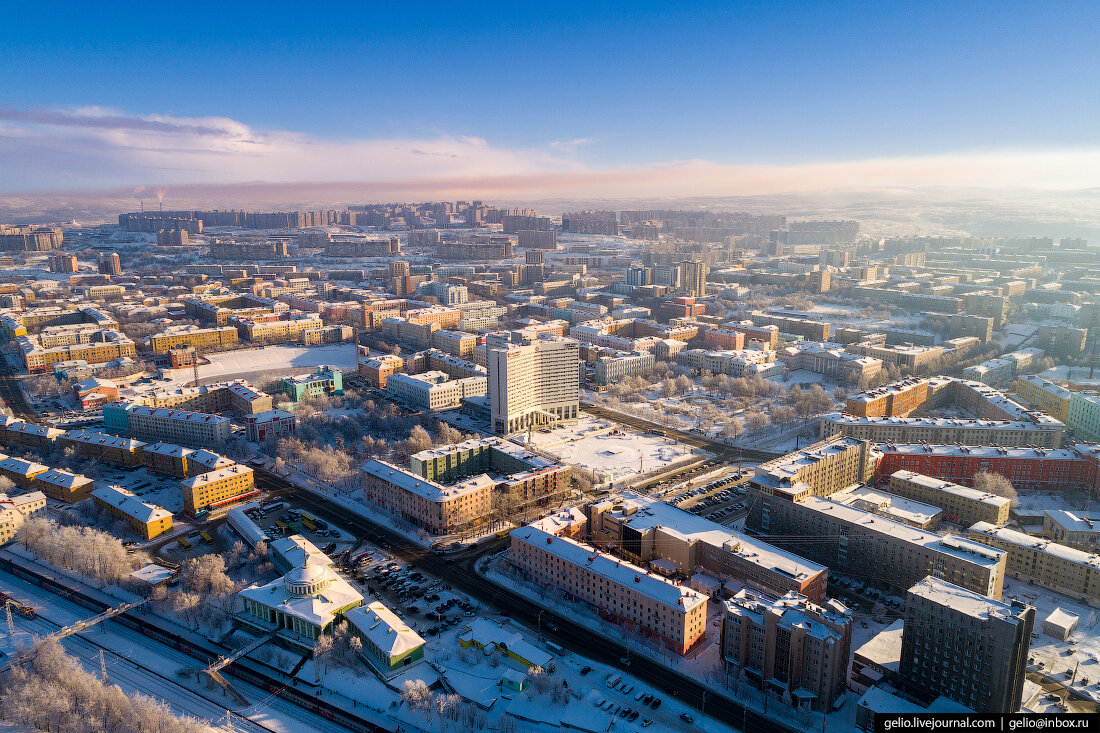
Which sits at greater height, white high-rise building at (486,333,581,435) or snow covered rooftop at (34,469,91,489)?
white high-rise building at (486,333,581,435)

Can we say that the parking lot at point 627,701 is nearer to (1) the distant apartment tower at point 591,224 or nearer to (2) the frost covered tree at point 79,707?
(2) the frost covered tree at point 79,707

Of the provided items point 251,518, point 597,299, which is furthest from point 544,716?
point 597,299

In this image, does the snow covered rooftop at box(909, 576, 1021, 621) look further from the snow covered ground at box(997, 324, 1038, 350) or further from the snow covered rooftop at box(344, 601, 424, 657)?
the snow covered ground at box(997, 324, 1038, 350)

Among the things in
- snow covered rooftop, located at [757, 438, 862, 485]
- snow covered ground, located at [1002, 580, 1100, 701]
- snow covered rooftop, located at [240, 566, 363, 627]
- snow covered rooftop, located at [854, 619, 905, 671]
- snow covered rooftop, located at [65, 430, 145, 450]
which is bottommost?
snow covered ground, located at [1002, 580, 1100, 701]

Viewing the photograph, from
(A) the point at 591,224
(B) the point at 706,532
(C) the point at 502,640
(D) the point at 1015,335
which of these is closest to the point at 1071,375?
(D) the point at 1015,335

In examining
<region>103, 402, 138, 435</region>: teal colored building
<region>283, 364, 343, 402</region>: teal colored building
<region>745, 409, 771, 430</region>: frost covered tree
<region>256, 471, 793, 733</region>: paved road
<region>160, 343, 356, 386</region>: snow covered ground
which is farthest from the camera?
<region>160, 343, 356, 386</region>: snow covered ground

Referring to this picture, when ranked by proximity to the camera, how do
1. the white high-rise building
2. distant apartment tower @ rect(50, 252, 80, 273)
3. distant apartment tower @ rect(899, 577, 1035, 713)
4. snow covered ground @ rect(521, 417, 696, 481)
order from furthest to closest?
1. distant apartment tower @ rect(50, 252, 80, 273)
2. the white high-rise building
3. snow covered ground @ rect(521, 417, 696, 481)
4. distant apartment tower @ rect(899, 577, 1035, 713)

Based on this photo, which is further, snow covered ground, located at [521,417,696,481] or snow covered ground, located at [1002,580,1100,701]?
snow covered ground, located at [521,417,696,481]

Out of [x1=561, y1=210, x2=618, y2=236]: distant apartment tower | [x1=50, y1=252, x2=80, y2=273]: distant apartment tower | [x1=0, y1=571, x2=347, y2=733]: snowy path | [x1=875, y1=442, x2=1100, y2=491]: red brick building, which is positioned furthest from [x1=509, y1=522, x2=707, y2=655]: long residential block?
[x1=561, y1=210, x2=618, y2=236]: distant apartment tower
